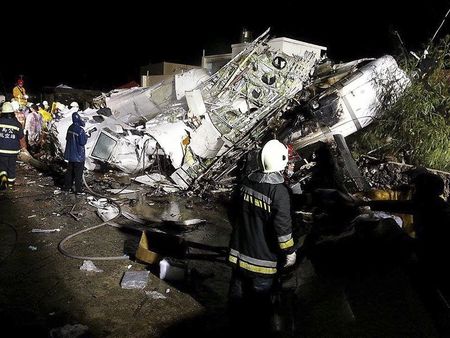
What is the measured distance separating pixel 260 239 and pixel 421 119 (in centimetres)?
699

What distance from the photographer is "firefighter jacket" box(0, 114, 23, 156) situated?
6.93 meters

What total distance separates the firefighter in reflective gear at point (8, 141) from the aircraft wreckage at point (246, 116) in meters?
1.86

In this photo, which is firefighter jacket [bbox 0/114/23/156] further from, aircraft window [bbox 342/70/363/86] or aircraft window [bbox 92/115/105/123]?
aircraft window [bbox 342/70/363/86]

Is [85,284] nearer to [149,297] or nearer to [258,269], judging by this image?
[149,297]

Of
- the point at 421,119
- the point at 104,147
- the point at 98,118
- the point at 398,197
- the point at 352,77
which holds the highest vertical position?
the point at 352,77

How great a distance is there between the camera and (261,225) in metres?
2.82

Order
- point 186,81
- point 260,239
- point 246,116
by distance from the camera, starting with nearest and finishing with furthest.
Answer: point 260,239
point 246,116
point 186,81

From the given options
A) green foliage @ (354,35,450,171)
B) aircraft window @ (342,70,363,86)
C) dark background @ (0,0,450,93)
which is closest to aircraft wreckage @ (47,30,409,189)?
aircraft window @ (342,70,363,86)

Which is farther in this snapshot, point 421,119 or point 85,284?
point 421,119

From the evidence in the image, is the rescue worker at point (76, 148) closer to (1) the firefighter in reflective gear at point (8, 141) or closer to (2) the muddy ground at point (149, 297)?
(1) the firefighter in reflective gear at point (8, 141)

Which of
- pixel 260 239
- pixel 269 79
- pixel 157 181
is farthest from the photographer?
pixel 269 79


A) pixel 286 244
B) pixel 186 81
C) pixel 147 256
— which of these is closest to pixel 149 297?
pixel 147 256

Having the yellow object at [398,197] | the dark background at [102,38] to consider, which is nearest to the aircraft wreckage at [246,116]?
the yellow object at [398,197]

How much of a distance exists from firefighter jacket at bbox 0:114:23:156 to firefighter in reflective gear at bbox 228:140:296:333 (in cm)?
586
